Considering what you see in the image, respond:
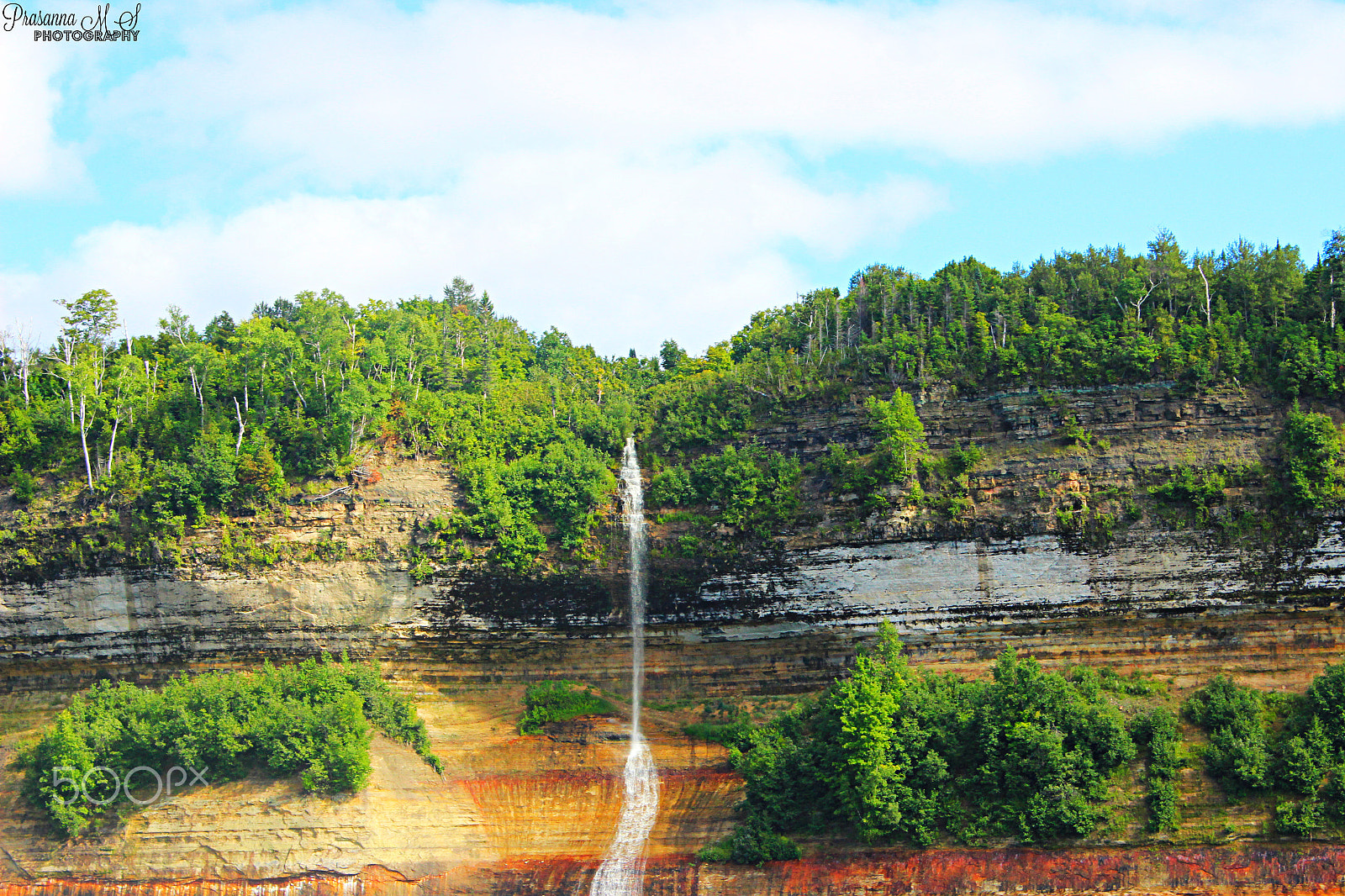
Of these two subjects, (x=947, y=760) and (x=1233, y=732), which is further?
(x=947, y=760)

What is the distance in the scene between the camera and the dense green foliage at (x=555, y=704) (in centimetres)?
4275

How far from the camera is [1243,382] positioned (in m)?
42.0

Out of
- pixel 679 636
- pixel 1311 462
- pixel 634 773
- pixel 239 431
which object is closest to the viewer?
pixel 1311 462

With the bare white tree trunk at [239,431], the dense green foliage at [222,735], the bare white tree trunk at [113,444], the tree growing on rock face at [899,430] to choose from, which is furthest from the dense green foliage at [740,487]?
the bare white tree trunk at [113,444]

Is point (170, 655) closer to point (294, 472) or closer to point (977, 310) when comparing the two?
point (294, 472)

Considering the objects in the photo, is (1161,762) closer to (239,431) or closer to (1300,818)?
(1300,818)

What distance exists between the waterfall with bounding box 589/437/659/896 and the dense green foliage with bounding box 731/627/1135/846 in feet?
12.8

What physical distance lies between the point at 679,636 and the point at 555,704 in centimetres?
484

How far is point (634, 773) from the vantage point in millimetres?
41562

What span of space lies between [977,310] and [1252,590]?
1370 centimetres

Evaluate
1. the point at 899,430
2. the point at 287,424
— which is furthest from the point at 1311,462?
the point at 287,424

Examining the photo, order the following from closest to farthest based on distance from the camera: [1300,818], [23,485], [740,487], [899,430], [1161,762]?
[1300,818], [1161,762], [899,430], [740,487], [23,485]

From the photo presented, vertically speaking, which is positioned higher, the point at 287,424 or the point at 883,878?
the point at 287,424

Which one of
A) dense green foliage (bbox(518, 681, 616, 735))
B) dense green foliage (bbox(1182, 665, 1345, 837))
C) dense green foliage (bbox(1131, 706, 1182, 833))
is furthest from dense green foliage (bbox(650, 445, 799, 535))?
dense green foliage (bbox(1182, 665, 1345, 837))
